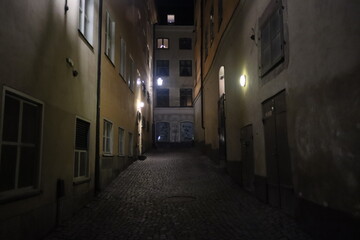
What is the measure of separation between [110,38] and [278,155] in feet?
26.2

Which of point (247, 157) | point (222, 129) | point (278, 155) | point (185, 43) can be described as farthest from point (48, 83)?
point (185, 43)

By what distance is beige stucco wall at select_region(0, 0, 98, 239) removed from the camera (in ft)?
16.2

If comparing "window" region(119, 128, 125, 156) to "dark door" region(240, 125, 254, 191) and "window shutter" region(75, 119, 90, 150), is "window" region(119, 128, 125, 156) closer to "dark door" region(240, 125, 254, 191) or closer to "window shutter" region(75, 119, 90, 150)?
"window shutter" region(75, 119, 90, 150)

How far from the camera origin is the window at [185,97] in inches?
1375

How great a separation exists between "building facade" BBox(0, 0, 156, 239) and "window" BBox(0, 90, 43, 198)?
2 centimetres

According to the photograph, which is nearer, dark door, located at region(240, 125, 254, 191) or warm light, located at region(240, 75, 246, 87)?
dark door, located at region(240, 125, 254, 191)

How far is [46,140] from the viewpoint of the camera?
634 cm

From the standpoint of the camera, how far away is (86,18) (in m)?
9.46

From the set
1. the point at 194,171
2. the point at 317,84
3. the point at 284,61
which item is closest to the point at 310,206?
the point at 317,84

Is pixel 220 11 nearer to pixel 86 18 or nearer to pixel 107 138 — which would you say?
pixel 86 18

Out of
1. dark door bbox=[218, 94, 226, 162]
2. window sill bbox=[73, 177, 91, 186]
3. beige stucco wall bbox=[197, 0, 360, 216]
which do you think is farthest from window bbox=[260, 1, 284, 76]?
dark door bbox=[218, 94, 226, 162]

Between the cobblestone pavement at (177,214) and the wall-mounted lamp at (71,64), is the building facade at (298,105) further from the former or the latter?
the wall-mounted lamp at (71,64)

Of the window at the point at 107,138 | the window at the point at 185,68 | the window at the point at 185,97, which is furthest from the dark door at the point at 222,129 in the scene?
the window at the point at 185,68

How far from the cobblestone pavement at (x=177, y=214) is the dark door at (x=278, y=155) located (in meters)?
0.39
